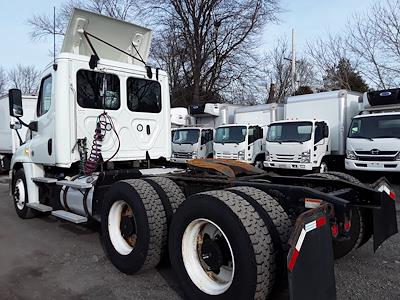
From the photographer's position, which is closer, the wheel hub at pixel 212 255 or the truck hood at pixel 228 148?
the wheel hub at pixel 212 255

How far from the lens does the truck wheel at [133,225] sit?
4219 millimetres

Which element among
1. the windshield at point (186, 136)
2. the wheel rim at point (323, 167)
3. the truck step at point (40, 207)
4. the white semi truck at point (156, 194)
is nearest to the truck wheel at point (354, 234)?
the white semi truck at point (156, 194)

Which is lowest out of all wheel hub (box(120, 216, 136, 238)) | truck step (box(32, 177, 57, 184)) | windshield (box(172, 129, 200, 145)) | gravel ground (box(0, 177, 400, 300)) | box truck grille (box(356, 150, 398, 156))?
gravel ground (box(0, 177, 400, 300))

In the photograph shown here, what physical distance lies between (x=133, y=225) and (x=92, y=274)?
2.38ft

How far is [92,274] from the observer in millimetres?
4496

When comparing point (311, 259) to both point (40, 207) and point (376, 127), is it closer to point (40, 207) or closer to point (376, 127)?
point (40, 207)

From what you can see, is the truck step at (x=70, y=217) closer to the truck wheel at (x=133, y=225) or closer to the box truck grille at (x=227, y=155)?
the truck wheel at (x=133, y=225)

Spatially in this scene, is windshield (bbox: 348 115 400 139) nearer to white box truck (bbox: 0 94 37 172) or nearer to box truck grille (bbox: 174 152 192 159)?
box truck grille (bbox: 174 152 192 159)

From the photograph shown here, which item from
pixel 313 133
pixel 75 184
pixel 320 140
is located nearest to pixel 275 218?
pixel 75 184

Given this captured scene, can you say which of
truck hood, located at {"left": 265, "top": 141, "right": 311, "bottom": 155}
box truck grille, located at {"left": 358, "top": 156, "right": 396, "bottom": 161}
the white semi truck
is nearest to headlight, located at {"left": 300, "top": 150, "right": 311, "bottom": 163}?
truck hood, located at {"left": 265, "top": 141, "right": 311, "bottom": 155}

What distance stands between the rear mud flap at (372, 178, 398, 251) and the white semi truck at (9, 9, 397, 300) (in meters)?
0.01

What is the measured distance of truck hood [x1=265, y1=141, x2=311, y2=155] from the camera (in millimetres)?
13523

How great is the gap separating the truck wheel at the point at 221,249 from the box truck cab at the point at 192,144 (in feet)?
47.0

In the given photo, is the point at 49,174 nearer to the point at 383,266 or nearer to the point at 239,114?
the point at 383,266
